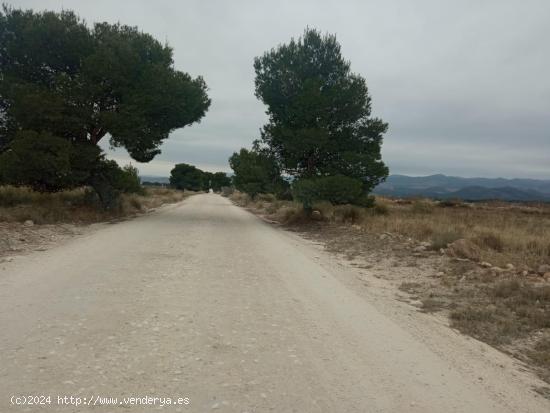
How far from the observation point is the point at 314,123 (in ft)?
68.6

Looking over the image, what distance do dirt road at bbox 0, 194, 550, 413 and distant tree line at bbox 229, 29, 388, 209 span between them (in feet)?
40.9

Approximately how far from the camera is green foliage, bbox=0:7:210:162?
1895 cm

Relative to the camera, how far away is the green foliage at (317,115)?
20.2 metres

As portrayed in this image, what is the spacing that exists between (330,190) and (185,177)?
Result: 101628 millimetres

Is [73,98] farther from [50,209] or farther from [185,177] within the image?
[185,177]

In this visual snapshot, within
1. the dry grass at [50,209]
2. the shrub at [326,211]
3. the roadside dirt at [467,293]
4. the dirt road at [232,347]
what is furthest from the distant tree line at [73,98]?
the roadside dirt at [467,293]

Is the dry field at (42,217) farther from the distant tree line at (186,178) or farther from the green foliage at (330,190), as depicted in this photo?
the distant tree line at (186,178)

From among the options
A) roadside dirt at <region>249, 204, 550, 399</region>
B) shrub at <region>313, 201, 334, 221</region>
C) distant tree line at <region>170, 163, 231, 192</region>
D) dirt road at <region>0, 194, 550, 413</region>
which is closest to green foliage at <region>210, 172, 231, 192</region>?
distant tree line at <region>170, 163, 231, 192</region>

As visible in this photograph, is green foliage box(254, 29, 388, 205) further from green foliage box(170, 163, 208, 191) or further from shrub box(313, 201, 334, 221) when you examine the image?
green foliage box(170, 163, 208, 191)

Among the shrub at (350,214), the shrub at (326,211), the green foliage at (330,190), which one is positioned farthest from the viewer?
the shrub at (326,211)

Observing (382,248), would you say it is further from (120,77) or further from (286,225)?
(120,77)

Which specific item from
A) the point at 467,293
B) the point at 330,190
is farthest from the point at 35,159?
the point at 467,293

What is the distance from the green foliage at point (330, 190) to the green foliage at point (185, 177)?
323 ft

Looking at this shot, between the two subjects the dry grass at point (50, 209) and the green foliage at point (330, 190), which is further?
the green foliage at point (330, 190)
